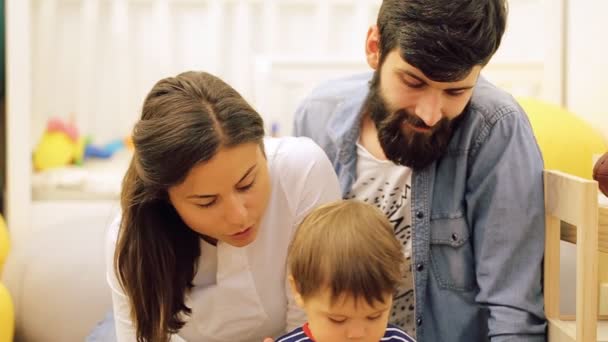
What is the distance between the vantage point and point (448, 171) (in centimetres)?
145

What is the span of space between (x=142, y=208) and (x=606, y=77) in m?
1.11

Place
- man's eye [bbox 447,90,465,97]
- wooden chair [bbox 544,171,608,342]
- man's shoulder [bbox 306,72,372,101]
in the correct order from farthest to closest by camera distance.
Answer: man's shoulder [bbox 306,72,372,101] → man's eye [bbox 447,90,465,97] → wooden chair [bbox 544,171,608,342]

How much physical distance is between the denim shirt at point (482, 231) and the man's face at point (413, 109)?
0.15 feet

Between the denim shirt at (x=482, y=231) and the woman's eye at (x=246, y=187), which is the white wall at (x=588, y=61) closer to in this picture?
the denim shirt at (x=482, y=231)

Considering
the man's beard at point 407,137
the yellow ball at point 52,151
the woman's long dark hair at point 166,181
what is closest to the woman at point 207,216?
the woman's long dark hair at point 166,181

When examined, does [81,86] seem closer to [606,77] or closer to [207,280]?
[207,280]

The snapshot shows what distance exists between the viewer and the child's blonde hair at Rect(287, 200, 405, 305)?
1.09m

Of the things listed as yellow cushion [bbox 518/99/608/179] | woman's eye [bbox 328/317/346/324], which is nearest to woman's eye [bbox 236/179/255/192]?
woman's eye [bbox 328/317/346/324]

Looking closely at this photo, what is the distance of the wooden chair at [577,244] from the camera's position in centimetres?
119

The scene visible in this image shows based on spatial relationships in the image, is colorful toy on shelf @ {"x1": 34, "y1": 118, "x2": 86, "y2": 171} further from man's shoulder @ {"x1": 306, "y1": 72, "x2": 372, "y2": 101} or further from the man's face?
the man's face

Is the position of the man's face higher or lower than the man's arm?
higher

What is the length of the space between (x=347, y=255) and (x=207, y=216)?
270 millimetres

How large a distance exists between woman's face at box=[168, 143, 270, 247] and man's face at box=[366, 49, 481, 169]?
0.26 metres

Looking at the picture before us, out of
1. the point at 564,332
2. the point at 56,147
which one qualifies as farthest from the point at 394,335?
the point at 56,147
